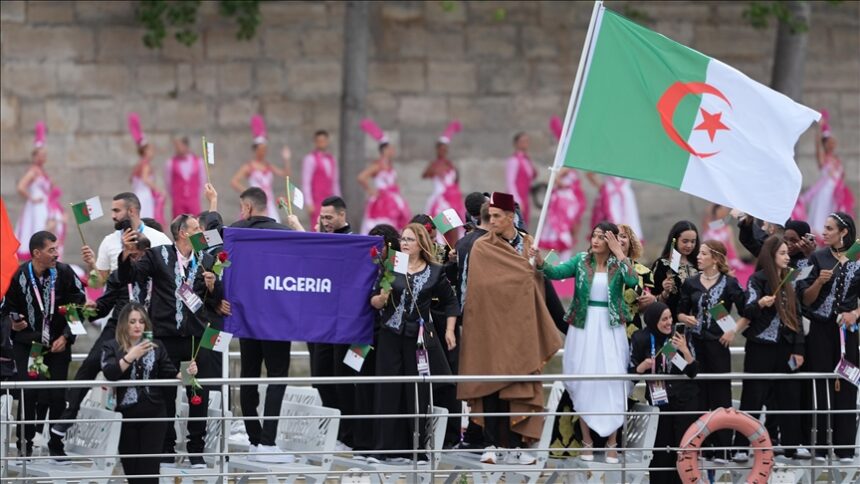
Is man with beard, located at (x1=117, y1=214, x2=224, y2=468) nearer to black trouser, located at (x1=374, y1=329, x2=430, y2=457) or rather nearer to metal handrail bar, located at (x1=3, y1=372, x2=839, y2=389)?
metal handrail bar, located at (x1=3, y1=372, x2=839, y2=389)

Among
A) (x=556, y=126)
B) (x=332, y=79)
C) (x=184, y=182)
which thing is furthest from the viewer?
(x=332, y=79)

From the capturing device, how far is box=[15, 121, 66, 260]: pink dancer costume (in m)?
22.2

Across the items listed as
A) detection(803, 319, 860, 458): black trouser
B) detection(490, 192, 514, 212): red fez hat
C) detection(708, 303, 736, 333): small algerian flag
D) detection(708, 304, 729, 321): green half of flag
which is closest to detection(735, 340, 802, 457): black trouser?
detection(803, 319, 860, 458): black trouser

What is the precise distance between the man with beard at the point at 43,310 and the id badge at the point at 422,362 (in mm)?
2395

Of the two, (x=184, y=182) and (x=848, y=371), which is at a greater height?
(x=184, y=182)

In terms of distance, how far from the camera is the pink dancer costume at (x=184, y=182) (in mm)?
22672

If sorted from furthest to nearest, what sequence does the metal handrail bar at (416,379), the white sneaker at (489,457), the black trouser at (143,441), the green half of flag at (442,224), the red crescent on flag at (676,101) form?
the green half of flag at (442,224)
the red crescent on flag at (676,101)
the white sneaker at (489,457)
the black trouser at (143,441)
the metal handrail bar at (416,379)

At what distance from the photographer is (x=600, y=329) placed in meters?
13.5

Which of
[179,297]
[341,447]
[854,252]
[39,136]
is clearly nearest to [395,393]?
[341,447]

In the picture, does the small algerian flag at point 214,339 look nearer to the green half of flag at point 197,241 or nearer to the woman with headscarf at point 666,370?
the green half of flag at point 197,241

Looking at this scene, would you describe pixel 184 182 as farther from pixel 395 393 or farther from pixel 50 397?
pixel 395 393

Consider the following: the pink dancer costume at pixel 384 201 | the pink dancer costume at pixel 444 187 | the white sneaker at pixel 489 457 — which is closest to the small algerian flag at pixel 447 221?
the white sneaker at pixel 489 457

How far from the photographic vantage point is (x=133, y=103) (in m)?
23.5

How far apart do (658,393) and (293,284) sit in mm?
2628
